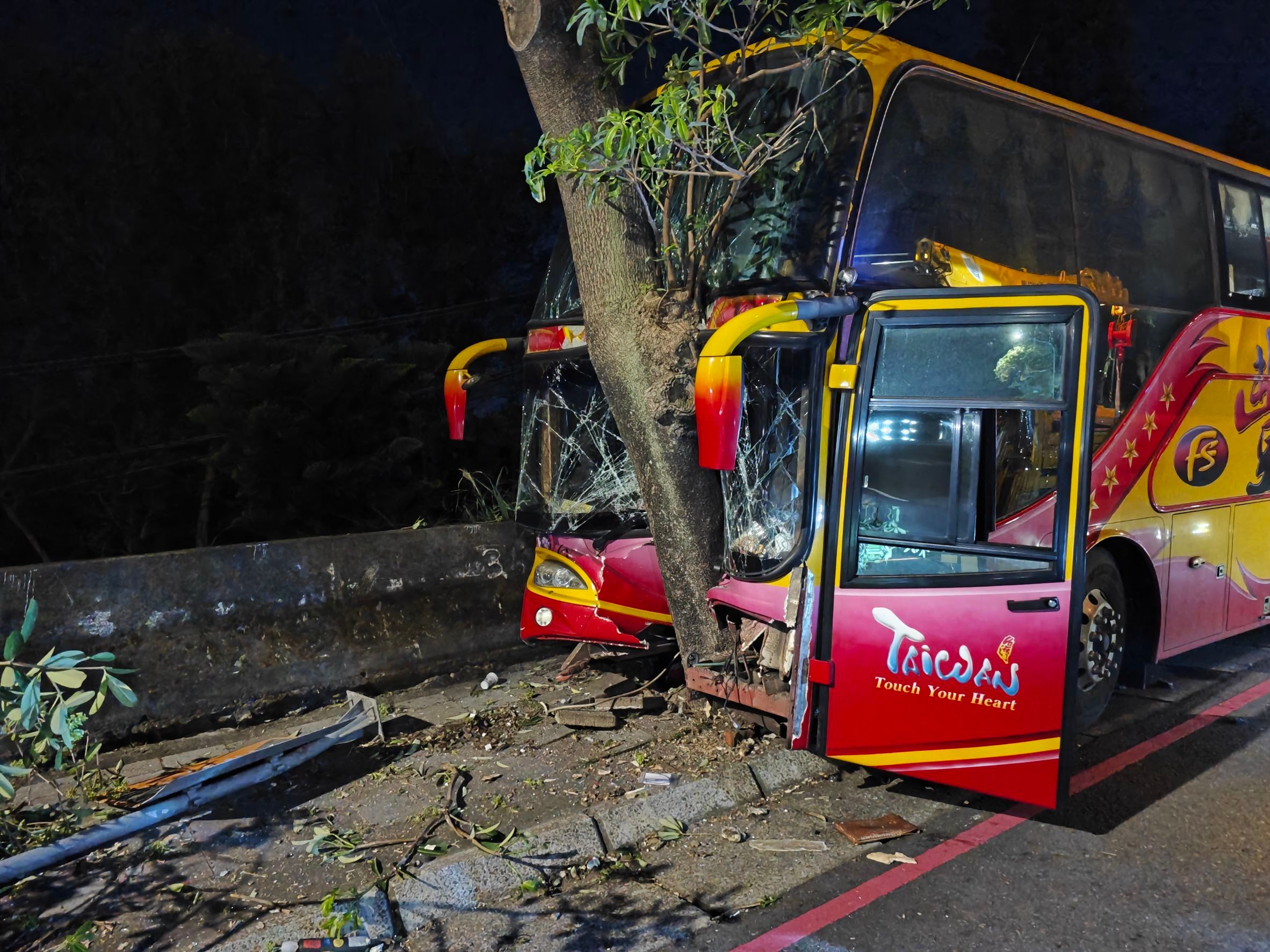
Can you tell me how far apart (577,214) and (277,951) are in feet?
11.8

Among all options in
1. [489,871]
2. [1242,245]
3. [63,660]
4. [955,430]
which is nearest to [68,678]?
[63,660]

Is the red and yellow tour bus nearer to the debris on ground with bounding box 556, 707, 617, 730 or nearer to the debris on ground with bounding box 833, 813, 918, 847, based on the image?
the debris on ground with bounding box 833, 813, 918, 847

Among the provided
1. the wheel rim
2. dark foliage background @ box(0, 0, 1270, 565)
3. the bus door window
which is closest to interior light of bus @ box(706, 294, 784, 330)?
the bus door window

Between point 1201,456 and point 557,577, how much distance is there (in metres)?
4.00

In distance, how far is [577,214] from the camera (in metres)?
4.88

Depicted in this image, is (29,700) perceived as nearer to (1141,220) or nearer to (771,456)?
(771,456)

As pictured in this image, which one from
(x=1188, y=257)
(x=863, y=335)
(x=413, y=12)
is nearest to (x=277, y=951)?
(x=863, y=335)

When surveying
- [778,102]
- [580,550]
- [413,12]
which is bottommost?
[580,550]

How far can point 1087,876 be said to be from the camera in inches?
145

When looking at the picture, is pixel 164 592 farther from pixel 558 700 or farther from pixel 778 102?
pixel 778 102

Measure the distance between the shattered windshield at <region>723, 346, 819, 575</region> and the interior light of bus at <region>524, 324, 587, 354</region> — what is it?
1276 millimetres

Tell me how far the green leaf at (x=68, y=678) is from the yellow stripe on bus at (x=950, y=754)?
297 cm

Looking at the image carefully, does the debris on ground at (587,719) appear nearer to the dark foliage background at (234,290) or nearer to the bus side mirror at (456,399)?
the bus side mirror at (456,399)

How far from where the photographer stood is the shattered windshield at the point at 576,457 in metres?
5.60
